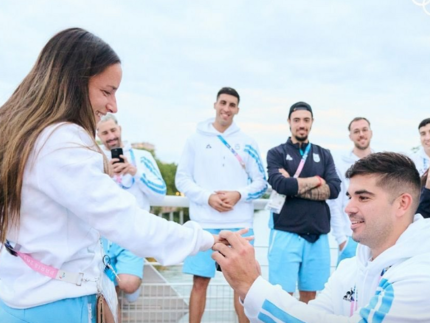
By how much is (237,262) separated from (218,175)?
104 inches

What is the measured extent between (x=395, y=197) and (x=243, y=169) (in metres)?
2.57

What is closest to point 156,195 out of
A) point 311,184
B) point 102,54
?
point 311,184

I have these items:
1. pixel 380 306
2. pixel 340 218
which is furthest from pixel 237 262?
pixel 340 218

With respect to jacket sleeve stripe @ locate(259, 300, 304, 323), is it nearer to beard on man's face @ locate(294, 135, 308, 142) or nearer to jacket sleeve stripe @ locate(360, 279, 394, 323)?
jacket sleeve stripe @ locate(360, 279, 394, 323)

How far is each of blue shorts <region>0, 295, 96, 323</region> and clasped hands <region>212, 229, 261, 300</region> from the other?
0.56 meters

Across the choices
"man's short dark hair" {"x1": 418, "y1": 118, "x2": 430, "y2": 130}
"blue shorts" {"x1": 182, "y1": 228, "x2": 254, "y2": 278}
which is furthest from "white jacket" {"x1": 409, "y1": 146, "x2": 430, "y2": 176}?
"blue shorts" {"x1": 182, "y1": 228, "x2": 254, "y2": 278}

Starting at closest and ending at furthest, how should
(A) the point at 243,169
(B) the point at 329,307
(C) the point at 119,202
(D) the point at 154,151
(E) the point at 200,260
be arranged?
1. (C) the point at 119,202
2. (B) the point at 329,307
3. (E) the point at 200,260
4. (A) the point at 243,169
5. (D) the point at 154,151

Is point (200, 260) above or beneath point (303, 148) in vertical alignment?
beneath

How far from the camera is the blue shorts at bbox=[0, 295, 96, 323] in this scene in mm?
1746

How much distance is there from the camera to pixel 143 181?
4371 mm

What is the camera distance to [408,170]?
7.52 ft

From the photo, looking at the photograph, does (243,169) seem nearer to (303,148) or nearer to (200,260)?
(303,148)

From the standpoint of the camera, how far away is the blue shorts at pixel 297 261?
4.45 metres

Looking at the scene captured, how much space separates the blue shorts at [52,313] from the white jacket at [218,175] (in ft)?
8.96
